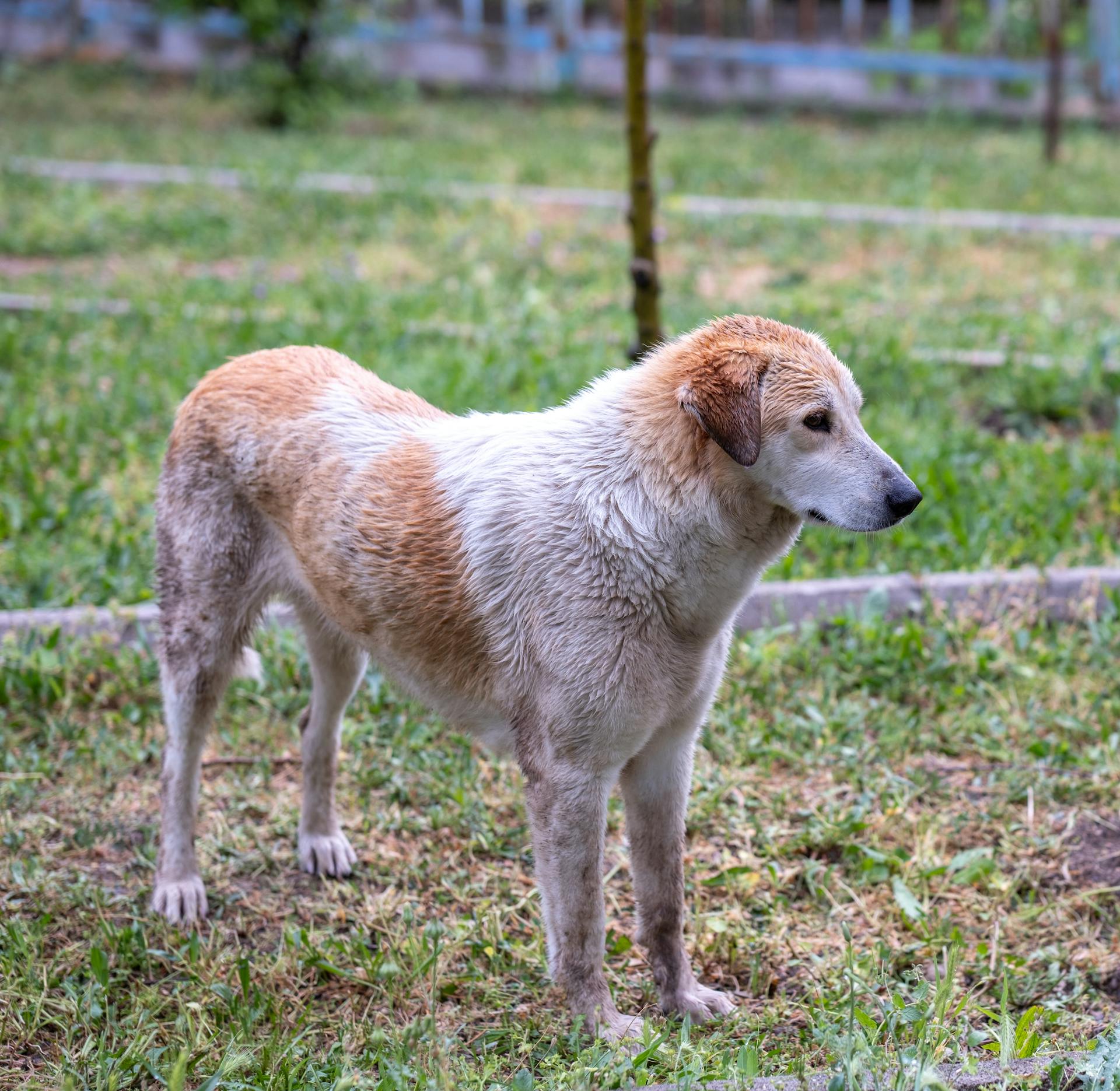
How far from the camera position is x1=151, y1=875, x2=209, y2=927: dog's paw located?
11.3ft

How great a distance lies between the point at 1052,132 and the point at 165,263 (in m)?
8.05

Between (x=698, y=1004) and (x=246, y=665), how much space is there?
1.51 m

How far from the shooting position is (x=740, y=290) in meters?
8.17

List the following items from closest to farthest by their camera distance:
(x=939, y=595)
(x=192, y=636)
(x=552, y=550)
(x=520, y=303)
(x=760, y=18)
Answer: (x=552, y=550), (x=192, y=636), (x=939, y=595), (x=520, y=303), (x=760, y=18)

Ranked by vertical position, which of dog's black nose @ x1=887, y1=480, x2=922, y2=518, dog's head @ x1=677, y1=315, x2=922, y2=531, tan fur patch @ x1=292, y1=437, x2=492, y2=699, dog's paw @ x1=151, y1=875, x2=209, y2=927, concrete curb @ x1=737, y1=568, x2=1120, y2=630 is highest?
dog's head @ x1=677, y1=315, x2=922, y2=531

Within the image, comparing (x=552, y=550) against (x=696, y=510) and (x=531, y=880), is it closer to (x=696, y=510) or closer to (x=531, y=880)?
(x=696, y=510)

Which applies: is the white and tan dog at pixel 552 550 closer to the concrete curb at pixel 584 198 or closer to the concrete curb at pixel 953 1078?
the concrete curb at pixel 953 1078

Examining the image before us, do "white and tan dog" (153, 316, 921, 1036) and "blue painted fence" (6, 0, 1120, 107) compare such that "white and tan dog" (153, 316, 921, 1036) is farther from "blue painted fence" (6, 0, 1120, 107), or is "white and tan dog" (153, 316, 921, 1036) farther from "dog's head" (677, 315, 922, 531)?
"blue painted fence" (6, 0, 1120, 107)

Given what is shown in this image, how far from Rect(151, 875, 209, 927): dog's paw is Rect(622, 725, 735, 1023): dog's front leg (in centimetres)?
119

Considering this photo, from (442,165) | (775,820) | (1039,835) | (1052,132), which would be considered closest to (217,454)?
(775,820)

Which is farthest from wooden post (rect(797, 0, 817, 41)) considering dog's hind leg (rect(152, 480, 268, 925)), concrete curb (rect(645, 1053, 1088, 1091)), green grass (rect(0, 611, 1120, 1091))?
concrete curb (rect(645, 1053, 1088, 1091))

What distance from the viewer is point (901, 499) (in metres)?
2.73

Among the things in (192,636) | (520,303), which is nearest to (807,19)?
(520,303)

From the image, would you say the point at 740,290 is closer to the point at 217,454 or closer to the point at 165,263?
the point at 165,263
